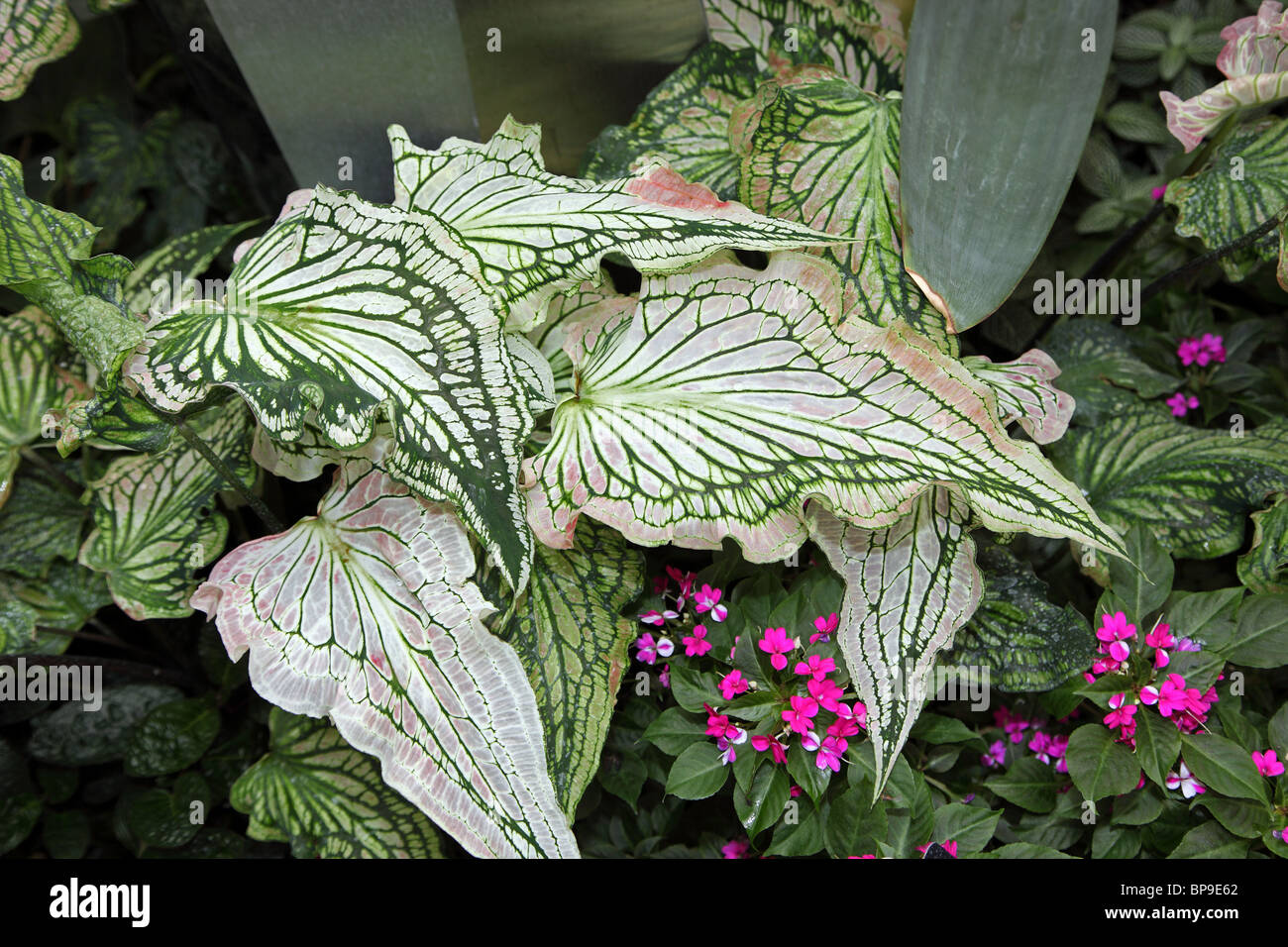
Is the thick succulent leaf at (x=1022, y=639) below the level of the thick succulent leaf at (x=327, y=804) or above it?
above

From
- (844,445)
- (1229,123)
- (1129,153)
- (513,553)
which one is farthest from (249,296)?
(1129,153)

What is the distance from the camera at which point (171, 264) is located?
1.19 m

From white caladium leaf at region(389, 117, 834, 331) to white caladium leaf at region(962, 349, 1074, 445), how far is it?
23 centimetres

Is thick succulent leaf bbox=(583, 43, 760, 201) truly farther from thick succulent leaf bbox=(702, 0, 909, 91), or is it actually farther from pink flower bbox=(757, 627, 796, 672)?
pink flower bbox=(757, 627, 796, 672)

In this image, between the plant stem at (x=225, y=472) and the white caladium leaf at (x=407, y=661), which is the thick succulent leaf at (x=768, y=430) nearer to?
the white caladium leaf at (x=407, y=661)

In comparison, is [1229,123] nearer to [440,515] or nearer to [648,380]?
[648,380]

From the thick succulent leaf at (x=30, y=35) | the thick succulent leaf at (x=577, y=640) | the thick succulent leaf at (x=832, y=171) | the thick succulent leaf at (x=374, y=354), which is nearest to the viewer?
the thick succulent leaf at (x=374, y=354)

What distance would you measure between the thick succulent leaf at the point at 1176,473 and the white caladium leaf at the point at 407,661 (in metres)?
0.70

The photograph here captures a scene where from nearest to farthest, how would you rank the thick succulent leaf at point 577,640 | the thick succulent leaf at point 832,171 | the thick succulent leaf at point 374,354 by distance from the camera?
the thick succulent leaf at point 374,354 → the thick succulent leaf at point 577,640 → the thick succulent leaf at point 832,171

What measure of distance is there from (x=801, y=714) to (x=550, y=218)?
527 mm

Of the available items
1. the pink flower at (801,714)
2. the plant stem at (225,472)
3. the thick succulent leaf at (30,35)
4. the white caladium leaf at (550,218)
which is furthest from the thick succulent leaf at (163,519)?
the pink flower at (801,714)

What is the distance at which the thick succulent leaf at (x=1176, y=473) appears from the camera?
1071mm

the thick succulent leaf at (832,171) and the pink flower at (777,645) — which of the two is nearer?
the pink flower at (777,645)
